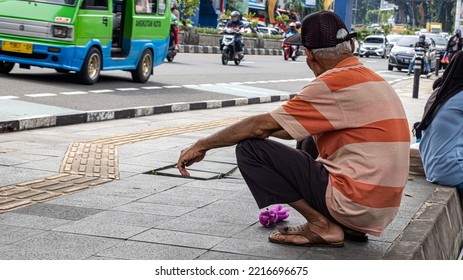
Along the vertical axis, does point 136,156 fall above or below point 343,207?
below

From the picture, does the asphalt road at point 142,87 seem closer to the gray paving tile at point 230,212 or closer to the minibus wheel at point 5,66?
the minibus wheel at point 5,66

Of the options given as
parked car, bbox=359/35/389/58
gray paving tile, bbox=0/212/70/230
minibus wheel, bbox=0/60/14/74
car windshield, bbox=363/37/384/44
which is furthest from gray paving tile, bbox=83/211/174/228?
car windshield, bbox=363/37/384/44

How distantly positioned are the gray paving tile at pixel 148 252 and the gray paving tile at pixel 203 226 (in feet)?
1.52

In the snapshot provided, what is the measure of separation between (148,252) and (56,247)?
0.47m

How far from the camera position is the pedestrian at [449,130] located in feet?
24.4

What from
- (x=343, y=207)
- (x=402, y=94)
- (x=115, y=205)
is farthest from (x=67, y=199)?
(x=402, y=94)

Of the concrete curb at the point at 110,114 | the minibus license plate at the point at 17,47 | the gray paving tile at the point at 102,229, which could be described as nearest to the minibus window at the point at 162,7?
the concrete curb at the point at 110,114

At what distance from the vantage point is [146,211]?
19.3ft

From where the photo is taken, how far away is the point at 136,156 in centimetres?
859

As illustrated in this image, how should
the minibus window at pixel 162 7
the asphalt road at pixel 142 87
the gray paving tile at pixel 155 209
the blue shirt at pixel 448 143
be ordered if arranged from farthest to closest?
the minibus window at pixel 162 7, the asphalt road at pixel 142 87, the blue shirt at pixel 448 143, the gray paving tile at pixel 155 209

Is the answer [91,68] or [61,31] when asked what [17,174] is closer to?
[61,31]

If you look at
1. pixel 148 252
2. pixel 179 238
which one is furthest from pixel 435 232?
pixel 148 252

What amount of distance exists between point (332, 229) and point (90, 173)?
116 inches
